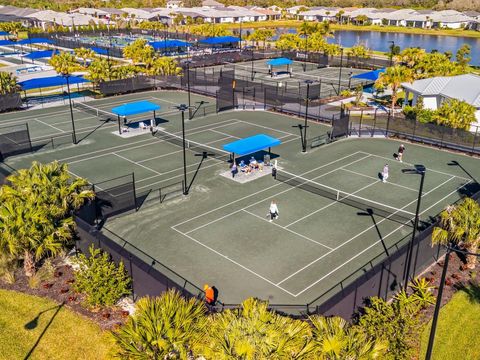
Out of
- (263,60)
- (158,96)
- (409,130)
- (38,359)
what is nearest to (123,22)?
(263,60)

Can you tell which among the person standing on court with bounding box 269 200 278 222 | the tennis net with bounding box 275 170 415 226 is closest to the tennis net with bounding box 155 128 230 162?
the tennis net with bounding box 275 170 415 226

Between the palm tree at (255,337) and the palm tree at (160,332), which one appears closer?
the palm tree at (255,337)

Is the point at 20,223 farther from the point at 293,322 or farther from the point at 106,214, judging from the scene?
the point at 293,322

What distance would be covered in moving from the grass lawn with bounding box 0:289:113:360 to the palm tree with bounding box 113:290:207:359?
4488mm

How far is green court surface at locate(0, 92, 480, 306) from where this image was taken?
25.9 metres

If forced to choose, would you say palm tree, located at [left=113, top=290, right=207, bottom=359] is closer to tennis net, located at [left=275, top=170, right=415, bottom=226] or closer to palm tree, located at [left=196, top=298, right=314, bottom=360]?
palm tree, located at [left=196, top=298, right=314, bottom=360]

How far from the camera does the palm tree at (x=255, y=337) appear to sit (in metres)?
13.9

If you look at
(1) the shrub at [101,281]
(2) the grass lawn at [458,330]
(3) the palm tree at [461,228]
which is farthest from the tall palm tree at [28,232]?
(3) the palm tree at [461,228]

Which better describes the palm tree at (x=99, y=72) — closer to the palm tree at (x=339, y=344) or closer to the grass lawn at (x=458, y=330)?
the grass lawn at (x=458, y=330)

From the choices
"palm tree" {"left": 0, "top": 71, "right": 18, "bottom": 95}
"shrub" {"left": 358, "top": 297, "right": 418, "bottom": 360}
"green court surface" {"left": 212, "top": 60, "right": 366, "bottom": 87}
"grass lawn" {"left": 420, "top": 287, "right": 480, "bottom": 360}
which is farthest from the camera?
"green court surface" {"left": 212, "top": 60, "right": 366, "bottom": 87}

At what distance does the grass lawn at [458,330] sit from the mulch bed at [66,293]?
14356 millimetres

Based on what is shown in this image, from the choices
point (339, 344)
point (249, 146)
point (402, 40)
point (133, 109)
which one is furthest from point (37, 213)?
point (402, 40)

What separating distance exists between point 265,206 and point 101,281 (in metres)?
14.6

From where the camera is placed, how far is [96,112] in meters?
59.9
